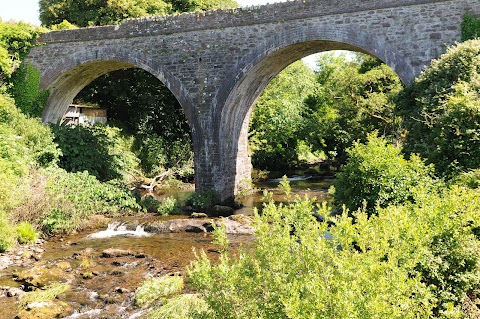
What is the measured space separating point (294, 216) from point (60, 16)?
79.3 feet

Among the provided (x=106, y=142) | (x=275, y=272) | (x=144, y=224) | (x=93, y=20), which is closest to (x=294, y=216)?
(x=275, y=272)

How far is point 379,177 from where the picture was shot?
27.1 ft

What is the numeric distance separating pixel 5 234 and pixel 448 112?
9.90 m

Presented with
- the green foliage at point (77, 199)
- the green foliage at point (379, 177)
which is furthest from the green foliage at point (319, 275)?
the green foliage at point (77, 199)

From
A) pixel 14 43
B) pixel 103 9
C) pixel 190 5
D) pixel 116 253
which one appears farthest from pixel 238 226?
pixel 190 5

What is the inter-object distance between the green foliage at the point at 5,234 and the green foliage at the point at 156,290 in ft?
13.9

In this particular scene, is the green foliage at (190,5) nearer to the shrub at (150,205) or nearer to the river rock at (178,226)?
the shrub at (150,205)

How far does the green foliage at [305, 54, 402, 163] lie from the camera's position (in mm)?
19031

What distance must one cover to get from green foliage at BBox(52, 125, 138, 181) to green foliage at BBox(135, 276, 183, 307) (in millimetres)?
9159

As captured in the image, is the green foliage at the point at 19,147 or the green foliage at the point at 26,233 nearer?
the green foliage at the point at 26,233

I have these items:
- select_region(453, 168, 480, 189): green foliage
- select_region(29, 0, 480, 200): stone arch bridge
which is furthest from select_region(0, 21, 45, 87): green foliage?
select_region(453, 168, 480, 189): green foliage

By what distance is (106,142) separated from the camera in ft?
60.6

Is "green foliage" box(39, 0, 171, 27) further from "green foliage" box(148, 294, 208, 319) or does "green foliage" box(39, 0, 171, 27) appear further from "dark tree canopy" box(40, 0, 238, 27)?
"green foliage" box(148, 294, 208, 319)

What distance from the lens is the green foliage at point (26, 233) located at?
36.7 ft
